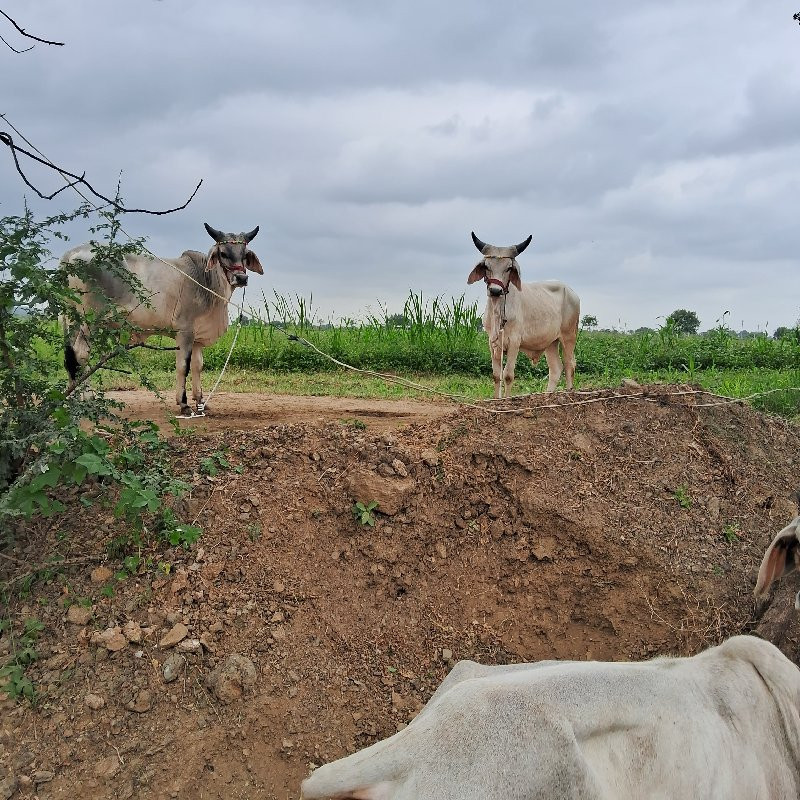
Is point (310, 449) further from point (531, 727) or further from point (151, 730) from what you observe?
point (531, 727)

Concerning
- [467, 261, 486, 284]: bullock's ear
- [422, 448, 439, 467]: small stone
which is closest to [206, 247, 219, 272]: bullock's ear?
[467, 261, 486, 284]: bullock's ear

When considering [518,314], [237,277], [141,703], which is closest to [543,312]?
[518,314]

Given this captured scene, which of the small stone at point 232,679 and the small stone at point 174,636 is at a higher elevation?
the small stone at point 174,636

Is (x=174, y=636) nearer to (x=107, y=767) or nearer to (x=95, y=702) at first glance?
(x=95, y=702)

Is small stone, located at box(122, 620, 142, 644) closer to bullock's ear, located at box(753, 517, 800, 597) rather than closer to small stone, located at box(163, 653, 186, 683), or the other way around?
small stone, located at box(163, 653, 186, 683)

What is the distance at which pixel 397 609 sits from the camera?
11.2 feet

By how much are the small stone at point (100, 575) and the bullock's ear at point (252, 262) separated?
413 centimetres

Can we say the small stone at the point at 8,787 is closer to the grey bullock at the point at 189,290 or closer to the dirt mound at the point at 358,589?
the dirt mound at the point at 358,589

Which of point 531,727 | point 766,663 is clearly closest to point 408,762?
point 531,727

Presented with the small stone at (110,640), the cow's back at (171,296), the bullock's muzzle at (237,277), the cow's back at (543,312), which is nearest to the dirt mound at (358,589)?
the small stone at (110,640)

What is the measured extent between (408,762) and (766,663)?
1127mm

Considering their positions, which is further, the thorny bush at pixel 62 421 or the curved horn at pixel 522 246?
the curved horn at pixel 522 246

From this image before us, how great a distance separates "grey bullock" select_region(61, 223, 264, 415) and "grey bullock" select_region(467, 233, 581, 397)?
243 cm

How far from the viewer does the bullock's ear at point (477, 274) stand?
7.65 meters
